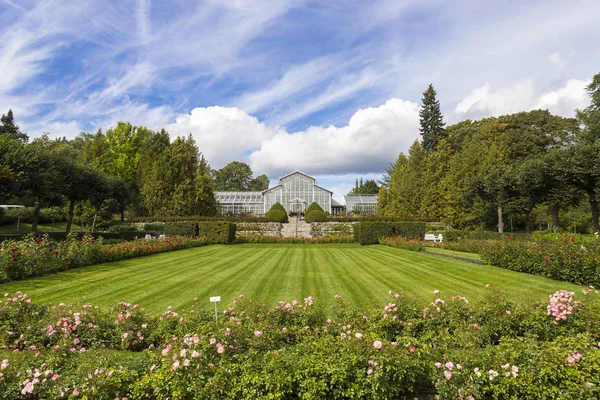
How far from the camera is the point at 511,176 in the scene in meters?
21.5

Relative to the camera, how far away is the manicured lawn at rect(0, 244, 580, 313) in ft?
21.2

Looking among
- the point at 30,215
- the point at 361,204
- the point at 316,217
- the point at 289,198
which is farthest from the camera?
the point at 361,204

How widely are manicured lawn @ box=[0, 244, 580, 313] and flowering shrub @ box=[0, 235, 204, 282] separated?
0.43m

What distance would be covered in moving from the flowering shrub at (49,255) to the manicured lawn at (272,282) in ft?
1.42

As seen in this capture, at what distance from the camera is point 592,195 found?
17.4m

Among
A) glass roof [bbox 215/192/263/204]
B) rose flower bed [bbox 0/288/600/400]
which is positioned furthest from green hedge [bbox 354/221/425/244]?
glass roof [bbox 215/192/263/204]

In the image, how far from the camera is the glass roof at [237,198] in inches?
1802

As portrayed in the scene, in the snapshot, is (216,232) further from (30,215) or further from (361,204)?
(361,204)

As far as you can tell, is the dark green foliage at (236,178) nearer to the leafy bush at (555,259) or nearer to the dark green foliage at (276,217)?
the dark green foliage at (276,217)

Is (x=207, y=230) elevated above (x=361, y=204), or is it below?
below

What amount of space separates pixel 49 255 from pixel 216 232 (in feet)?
34.1

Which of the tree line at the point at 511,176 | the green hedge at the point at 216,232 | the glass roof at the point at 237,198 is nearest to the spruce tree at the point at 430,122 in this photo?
the tree line at the point at 511,176

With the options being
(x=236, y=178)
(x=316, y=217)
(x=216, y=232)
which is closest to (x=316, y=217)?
(x=316, y=217)

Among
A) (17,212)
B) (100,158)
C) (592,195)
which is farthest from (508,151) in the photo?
(17,212)
